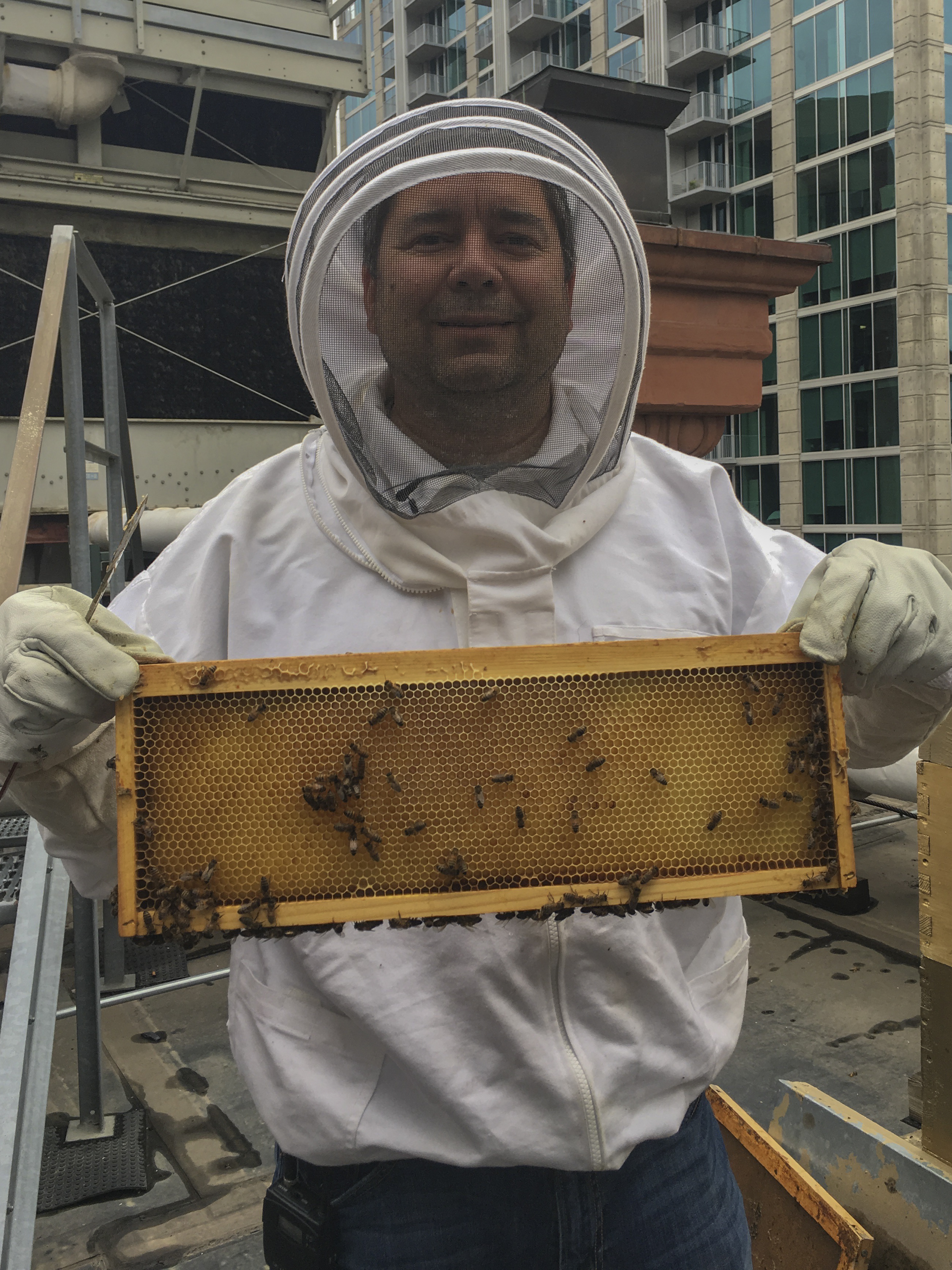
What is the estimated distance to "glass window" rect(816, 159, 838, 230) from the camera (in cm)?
2633

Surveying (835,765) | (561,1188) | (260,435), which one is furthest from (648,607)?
(260,435)

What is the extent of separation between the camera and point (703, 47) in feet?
101

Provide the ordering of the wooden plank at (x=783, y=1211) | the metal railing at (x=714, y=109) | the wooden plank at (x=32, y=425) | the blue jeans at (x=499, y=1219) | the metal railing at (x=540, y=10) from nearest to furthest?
the blue jeans at (x=499, y=1219) < the wooden plank at (x=32, y=425) < the wooden plank at (x=783, y=1211) < the metal railing at (x=714, y=109) < the metal railing at (x=540, y=10)

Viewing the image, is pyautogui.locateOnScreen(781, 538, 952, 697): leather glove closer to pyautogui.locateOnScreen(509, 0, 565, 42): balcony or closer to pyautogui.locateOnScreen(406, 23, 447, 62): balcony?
pyautogui.locateOnScreen(509, 0, 565, 42): balcony

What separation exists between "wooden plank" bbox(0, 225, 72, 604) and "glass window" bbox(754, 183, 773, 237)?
29707mm

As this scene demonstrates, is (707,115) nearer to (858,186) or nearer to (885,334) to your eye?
(858,186)

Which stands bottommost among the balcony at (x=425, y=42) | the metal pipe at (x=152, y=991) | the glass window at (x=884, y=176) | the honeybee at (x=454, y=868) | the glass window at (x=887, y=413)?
the metal pipe at (x=152, y=991)

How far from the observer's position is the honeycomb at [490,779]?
1421 millimetres

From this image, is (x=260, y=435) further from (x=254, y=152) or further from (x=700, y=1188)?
(x=700, y=1188)

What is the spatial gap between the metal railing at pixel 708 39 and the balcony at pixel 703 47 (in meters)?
0.01

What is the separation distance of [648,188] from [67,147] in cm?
880

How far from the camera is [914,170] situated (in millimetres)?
23859

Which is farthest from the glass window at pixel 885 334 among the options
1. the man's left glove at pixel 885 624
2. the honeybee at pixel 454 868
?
the honeybee at pixel 454 868

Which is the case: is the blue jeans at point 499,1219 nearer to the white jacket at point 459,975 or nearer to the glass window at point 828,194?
the white jacket at point 459,975
